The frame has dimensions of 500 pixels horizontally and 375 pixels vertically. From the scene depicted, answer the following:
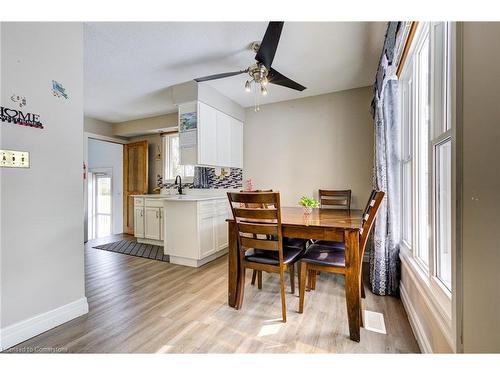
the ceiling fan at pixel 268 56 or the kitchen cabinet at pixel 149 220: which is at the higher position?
the ceiling fan at pixel 268 56

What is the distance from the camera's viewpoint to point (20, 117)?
152cm

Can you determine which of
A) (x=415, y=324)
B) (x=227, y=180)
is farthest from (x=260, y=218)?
(x=227, y=180)

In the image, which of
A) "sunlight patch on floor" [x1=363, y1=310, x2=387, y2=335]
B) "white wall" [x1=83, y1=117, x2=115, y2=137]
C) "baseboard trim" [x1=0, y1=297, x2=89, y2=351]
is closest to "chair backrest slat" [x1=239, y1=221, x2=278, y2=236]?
"sunlight patch on floor" [x1=363, y1=310, x2=387, y2=335]

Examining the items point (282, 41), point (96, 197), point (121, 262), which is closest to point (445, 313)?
point (282, 41)

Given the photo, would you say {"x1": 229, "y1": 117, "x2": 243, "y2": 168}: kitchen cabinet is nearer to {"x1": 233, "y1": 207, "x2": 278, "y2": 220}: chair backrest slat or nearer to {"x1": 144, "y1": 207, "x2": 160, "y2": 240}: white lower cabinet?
{"x1": 144, "y1": 207, "x2": 160, "y2": 240}: white lower cabinet

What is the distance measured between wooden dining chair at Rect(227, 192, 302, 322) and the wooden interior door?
3.90 metres

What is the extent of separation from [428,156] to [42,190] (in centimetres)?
274

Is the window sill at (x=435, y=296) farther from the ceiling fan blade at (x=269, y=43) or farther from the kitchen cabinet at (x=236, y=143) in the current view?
the kitchen cabinet at (x=236, y=143)

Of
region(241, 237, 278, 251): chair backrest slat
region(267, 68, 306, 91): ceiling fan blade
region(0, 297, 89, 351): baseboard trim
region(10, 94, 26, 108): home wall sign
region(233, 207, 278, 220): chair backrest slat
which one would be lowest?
region(0, 297, 89, 351): baseboard trim

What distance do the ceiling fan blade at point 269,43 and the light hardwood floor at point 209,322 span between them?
2.15 metres

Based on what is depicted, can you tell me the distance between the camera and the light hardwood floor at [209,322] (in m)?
1.47

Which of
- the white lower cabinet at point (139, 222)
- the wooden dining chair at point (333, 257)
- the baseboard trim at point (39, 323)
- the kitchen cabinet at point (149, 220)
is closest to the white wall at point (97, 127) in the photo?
the kitchen cabinet at point (149, 220)

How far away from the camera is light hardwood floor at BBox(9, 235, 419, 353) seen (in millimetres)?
1467

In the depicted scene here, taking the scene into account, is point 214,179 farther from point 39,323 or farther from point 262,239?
point 39,323
